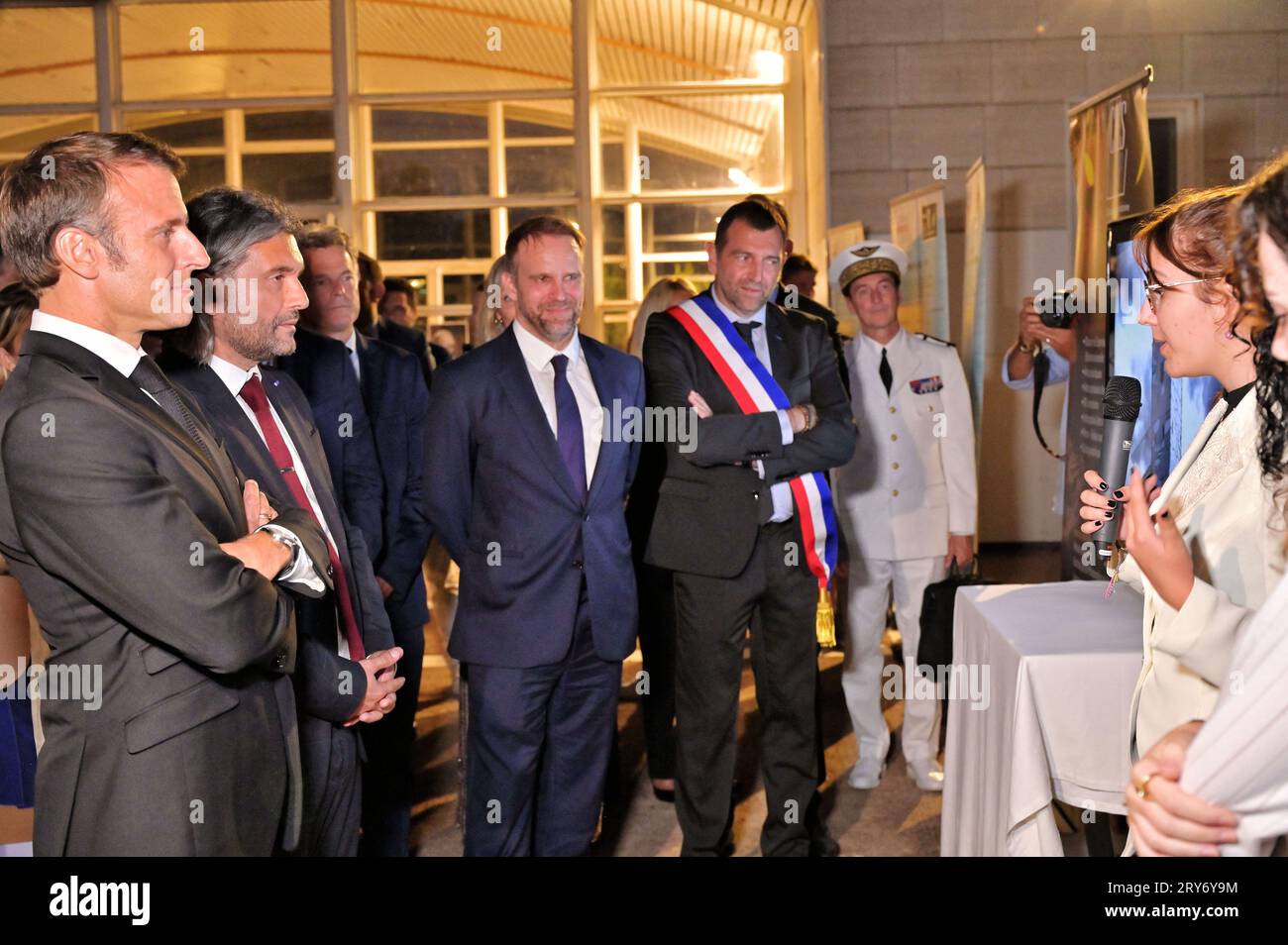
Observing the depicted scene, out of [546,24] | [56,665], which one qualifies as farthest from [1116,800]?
[546,24]

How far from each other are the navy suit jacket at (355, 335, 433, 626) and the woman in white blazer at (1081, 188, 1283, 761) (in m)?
1.93

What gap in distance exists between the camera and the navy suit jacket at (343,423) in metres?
3.19

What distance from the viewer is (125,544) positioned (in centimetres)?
152

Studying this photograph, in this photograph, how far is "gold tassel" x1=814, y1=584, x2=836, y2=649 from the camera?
3289 millimetres

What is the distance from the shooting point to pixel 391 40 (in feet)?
30.2

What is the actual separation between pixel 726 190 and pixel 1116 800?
7518 mm

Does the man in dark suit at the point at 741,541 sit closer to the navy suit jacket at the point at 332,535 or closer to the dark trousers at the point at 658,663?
the dark trousers at the point at 658,663

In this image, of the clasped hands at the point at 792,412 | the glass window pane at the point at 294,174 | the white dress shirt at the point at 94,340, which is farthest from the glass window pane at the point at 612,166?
the white dress shirt at the point at 94,340

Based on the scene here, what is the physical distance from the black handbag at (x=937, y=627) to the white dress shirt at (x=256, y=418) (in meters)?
2.11

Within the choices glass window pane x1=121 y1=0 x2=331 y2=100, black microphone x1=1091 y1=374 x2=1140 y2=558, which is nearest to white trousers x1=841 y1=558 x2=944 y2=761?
black microphone x1=1091 y1=374 x2=1140 y2=558

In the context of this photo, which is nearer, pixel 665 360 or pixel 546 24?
pixel 665 360
